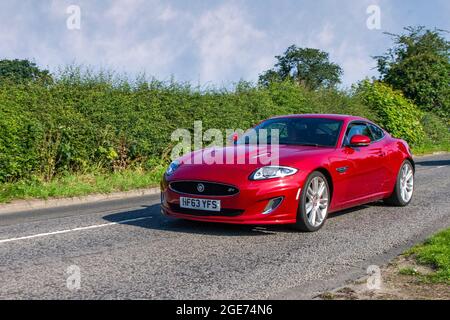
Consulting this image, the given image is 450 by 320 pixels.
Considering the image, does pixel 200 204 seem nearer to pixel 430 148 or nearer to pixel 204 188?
pixel 204 188

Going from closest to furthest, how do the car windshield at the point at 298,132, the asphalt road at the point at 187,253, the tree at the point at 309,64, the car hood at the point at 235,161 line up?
the asphalt road at the point at 187,253 → the car hood at the point at 235,161 → the car windshield at the point at 298,132 → the tree at the point at 309,64

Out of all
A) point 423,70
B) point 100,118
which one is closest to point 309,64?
point 423,70

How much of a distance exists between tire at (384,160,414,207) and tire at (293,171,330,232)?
2.47 m

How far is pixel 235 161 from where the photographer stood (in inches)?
306

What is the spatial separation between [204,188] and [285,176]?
3.28 ft

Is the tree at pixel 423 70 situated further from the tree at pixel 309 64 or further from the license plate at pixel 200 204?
the tree at pixel 309 64

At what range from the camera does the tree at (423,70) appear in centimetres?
3575

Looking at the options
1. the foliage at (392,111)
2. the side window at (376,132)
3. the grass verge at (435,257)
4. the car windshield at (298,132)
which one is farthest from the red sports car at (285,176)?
the foliage at (392,111)

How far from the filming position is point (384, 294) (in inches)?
196

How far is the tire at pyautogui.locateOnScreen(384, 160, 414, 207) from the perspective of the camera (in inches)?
399

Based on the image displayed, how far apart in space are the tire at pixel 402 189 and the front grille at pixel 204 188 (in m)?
3.88

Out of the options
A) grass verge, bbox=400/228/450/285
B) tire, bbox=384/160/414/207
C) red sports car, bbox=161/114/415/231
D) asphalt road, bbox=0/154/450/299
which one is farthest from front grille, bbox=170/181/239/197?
tire, bbox=384/160/414/207

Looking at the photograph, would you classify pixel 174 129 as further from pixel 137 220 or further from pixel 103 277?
pixel 103 277
